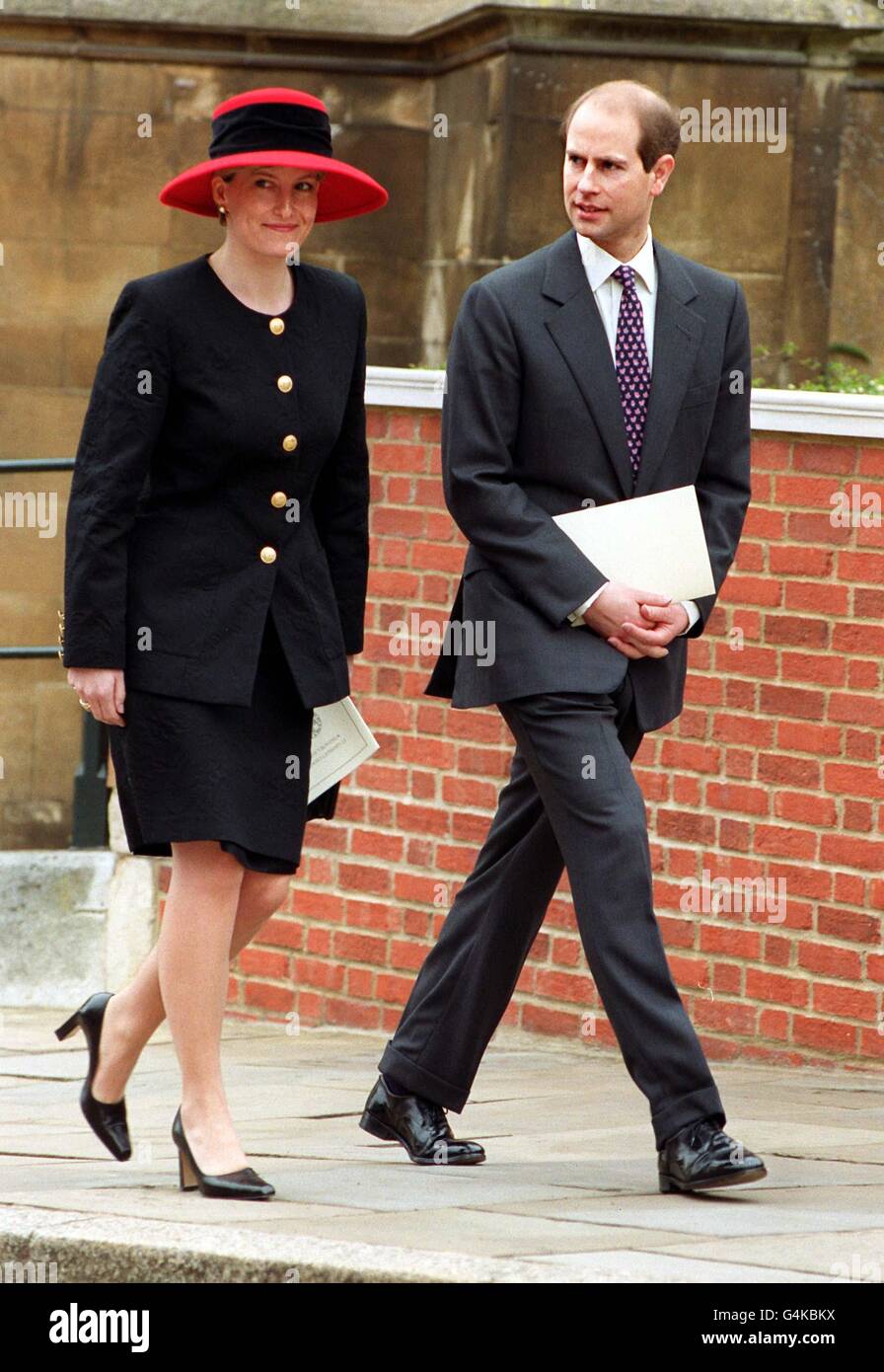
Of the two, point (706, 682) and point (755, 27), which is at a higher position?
point (755, 27)

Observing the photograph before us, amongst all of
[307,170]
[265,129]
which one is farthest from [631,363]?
[265,129]

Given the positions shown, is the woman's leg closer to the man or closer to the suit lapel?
the man

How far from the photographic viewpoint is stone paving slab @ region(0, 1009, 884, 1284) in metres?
4.19

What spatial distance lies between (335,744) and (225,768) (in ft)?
1.25

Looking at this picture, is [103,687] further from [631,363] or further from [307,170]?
[631,363]

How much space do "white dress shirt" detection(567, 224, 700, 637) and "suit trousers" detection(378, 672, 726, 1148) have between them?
0.86ft

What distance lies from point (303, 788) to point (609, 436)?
0.93m

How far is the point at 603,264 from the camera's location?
526 cm

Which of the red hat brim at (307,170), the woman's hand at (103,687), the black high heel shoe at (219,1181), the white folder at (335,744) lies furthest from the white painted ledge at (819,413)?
the black high heel shoe at (219,1181)

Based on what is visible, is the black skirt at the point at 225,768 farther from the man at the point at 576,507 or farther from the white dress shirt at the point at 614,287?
the white dress shirt at the point at 614,287
